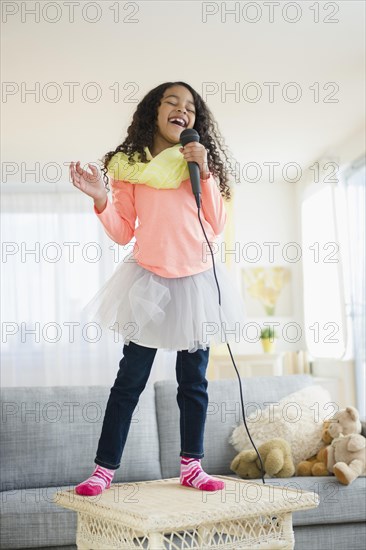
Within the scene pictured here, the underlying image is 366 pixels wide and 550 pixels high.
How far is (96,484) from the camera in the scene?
1.85 metres

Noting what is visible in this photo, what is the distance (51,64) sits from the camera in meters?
4.18

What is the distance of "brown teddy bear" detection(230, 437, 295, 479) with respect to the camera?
3.06m

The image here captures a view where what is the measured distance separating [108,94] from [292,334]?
10.6 feet

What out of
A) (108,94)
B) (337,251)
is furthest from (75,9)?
(337,251)

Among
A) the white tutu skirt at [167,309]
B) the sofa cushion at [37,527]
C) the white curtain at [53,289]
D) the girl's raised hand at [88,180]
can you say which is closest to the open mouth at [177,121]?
the girl's raised hand at [88,180]

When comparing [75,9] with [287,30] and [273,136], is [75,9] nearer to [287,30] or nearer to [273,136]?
[287,30]

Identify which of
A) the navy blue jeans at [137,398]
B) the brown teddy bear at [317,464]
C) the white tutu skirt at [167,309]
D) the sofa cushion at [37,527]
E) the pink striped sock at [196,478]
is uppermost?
the white tutu skirt at [167,309]

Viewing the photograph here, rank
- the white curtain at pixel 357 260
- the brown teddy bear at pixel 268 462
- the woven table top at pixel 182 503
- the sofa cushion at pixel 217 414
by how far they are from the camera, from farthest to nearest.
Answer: the white curtain at pixel 357 260 → the sofa cushion at pixel 217 414 → the brown teddy bear at pixel 268 462 → the woven table top at pixel 182 503

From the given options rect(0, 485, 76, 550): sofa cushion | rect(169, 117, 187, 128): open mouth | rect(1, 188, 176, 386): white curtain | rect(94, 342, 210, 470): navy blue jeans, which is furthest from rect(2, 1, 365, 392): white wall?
rect(0, 485, 76, 550): sofa cushion

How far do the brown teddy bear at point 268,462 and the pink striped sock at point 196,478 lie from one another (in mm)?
1175

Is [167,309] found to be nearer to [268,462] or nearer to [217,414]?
[268,462]

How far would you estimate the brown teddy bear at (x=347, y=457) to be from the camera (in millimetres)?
2941

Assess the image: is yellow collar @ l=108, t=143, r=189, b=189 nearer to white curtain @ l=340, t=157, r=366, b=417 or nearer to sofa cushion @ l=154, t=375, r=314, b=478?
sofa cushion @ l=154, t=375, r=314, b=478

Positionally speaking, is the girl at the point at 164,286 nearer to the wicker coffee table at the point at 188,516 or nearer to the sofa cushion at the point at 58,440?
the wicker coffee table at the point at 188,516
